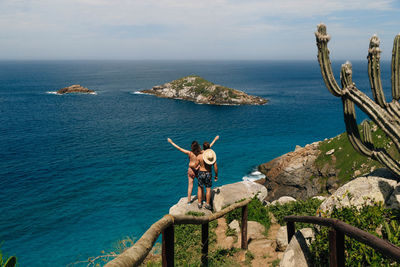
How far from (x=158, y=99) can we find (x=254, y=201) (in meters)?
77.0

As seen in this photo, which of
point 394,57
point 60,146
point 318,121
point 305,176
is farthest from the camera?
point 318,121

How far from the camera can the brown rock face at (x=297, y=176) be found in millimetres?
26906

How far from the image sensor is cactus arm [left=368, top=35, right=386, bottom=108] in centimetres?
823

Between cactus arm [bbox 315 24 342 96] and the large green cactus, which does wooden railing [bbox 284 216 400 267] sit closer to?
the large green cactus

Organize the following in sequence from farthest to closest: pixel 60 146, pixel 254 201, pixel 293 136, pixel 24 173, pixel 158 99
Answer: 1. pixel 158 99
2. pixel 293 136
3. pixel 60 146
4. pixel 24 173
5. pixel 254 201

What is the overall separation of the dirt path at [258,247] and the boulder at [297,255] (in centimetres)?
158

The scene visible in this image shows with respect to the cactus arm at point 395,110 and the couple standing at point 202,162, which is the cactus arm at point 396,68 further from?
the couple standing at point 202,162

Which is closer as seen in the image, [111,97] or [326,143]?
[326,143]

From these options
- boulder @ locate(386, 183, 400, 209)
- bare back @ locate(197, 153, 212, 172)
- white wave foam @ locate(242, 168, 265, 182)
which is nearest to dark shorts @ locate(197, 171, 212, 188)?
bare back @ locate(197, 153, 212, 172)

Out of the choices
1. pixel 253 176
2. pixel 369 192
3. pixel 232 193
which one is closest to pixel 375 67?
pixel 369 192

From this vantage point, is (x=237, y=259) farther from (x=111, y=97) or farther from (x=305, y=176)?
(x=111, y=97)

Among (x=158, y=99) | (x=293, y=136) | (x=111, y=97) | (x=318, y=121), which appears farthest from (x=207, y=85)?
(x=293, y=136)

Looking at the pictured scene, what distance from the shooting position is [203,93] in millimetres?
84875

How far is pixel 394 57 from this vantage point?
8.24m
